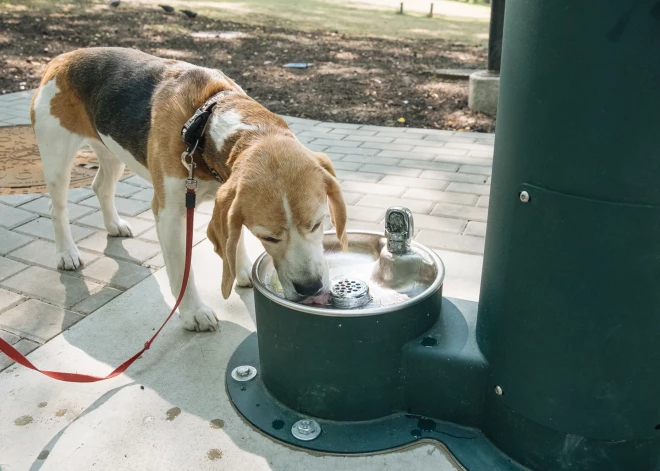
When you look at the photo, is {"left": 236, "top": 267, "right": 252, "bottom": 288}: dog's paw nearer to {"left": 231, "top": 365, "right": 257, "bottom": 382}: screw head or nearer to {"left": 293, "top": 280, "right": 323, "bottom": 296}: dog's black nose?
{"left": 231, "top": 365, "right": 257, "bottom": 382}: screw head

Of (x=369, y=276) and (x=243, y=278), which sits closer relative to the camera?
(x=369, y=276)

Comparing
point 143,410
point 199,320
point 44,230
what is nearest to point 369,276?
point 199,320

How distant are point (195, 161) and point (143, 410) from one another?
124 cm

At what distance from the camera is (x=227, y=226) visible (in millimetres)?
2488

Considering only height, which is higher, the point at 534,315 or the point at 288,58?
the point at 288,58

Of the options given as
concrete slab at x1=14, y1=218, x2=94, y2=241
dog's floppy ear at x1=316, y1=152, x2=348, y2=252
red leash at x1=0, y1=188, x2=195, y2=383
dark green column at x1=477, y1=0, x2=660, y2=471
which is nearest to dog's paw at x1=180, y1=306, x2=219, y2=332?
red leash at x1=0, y1=188, x2=195, y2=383

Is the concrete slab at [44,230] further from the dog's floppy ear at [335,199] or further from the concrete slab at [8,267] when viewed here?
the dog's floppy ear at [335,199]

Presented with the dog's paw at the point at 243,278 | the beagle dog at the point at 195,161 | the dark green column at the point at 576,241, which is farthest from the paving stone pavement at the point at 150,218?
the dark green column at the point at 576,241

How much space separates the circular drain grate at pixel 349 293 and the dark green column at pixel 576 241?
0.57 meters

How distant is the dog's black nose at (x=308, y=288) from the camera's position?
2486mm

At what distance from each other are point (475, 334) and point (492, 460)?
52 cm

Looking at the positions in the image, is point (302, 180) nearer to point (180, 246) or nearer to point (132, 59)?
point (180, 246)

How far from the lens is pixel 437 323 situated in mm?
2654

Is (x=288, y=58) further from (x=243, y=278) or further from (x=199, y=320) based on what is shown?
(x=199, y=320)
